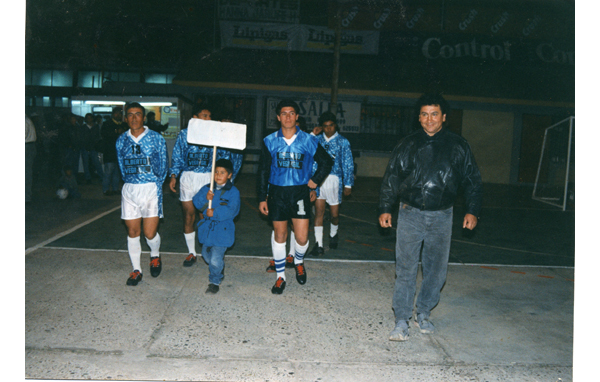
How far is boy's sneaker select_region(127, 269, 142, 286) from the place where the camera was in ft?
18.0

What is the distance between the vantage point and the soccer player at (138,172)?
17.7ft

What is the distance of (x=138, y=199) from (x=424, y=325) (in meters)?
3.27

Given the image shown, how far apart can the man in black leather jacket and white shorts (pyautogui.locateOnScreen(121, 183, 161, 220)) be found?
2609 mm

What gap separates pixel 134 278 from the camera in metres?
5.52

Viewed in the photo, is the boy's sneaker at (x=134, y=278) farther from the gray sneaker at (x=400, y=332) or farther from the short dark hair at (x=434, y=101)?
the short dark hair at (x=434, y=101)

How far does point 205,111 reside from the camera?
243 inches

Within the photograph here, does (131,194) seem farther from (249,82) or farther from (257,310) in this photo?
(249,82)

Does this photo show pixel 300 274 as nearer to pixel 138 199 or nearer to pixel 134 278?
pixel 134 278

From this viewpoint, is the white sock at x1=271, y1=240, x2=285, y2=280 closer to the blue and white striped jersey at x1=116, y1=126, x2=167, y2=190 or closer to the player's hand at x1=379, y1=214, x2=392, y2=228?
the player's hand at x1=379, y1=214, x2=392, y2=228

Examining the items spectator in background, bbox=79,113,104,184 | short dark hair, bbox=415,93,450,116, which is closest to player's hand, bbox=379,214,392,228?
short dark hair, bbox=415,93,450,116

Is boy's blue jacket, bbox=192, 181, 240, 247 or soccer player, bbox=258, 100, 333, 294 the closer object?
boy's blue jacket, bbox=192, 181, 240, 247

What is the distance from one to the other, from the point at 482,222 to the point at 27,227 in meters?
8.86

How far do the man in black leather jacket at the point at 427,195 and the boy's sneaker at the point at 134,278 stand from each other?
288 cm

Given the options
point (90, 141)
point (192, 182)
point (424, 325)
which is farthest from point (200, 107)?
point (90, 141)
